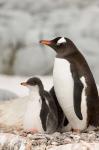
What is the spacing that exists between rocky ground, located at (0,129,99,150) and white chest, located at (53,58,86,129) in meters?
0.16

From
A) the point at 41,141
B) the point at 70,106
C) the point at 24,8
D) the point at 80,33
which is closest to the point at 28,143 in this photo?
the point at 41,141

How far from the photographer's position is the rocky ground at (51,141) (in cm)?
351

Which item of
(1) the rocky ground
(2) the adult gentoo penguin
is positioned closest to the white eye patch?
(2) the adult gentoo penguin

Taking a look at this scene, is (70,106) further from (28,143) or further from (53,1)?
(53,1)

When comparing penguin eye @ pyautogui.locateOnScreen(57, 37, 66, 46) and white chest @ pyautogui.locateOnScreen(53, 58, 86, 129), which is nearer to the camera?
white chest @ pyautogui.locateOnScreen(53, 58, 86, 129)

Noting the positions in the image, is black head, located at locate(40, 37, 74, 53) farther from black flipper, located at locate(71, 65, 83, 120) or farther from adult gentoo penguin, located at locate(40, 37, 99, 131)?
black flipper, located at locate(71, 65, 83, 120)

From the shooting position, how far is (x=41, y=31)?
7.85 m

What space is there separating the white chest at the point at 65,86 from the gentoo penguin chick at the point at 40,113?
74 mm

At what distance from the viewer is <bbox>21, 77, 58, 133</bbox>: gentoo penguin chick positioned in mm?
3963

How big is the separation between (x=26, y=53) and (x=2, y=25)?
0.47m

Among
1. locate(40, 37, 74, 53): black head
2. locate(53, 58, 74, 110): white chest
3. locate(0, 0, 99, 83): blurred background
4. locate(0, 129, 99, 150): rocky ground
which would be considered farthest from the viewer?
locate(0, 0, 99, 83): blurred background

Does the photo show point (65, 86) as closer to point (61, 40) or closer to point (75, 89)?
point (75, 89)

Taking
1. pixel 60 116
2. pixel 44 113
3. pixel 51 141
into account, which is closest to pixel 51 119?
pixel 44 113

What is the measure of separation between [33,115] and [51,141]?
40cm
